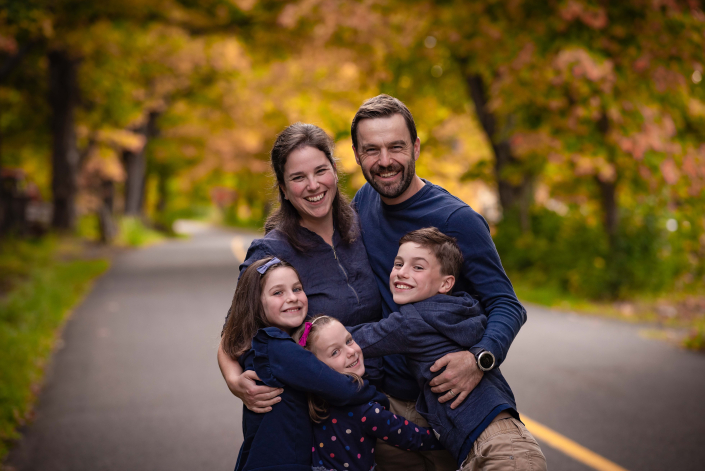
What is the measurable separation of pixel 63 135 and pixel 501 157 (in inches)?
603

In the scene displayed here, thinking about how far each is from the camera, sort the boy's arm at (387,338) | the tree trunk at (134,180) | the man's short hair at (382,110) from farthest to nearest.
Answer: the tree trunk at (134,180) → the man's short hair at (382,110) → the boy's arm at (387,338)

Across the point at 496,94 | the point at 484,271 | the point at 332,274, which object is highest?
the point at 496,94

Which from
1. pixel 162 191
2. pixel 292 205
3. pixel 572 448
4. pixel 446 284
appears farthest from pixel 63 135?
pixel 162 191

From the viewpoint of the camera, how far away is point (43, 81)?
76.4ft

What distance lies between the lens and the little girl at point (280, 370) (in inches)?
107

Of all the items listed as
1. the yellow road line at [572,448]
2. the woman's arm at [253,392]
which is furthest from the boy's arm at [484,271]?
the yellow road line at [572,448]

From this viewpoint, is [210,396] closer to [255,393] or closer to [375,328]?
[255,393]

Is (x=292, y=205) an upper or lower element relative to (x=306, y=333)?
upper

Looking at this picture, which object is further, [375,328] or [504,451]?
[375,328]

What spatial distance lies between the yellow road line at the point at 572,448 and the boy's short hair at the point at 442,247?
289 cm

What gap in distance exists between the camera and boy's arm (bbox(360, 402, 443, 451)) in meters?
2.80

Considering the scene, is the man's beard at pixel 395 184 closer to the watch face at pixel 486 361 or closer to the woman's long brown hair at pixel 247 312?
the woman's long brown hair at pixel 247 312

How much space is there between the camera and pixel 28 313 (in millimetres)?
9227

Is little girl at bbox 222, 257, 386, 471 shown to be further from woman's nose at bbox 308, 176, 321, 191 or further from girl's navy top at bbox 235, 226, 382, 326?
woman's nose at bbox 308, 176, 321, 191
